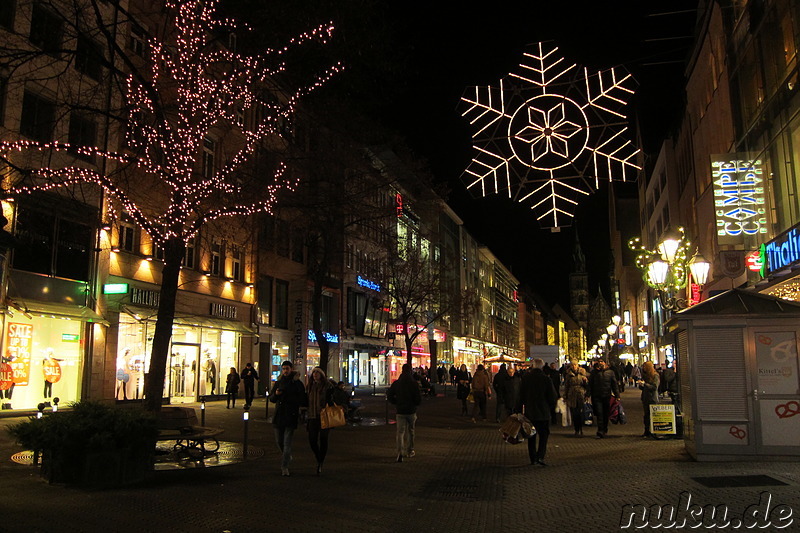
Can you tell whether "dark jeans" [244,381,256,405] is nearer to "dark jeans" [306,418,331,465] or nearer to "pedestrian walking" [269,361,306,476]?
"pedestrian walking" [269,361,306,476]

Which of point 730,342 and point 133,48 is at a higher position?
point 133,48

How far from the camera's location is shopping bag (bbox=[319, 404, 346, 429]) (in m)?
10.8

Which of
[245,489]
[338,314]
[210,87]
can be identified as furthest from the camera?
[338,314]

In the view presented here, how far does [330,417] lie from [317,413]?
9.4 inches

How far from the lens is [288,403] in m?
10.9

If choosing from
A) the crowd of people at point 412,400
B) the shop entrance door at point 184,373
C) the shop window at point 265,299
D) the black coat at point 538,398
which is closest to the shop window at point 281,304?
the shop window at point 265,299

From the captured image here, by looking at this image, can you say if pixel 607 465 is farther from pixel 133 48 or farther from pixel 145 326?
pixel 133 48

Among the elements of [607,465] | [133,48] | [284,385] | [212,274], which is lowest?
[607,465]

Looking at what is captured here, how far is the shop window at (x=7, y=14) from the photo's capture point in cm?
1912

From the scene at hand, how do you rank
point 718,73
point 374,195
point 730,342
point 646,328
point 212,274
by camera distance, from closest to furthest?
point 730,342 → point 374,195 → point 718,73 → point 212,274 → point 646,328

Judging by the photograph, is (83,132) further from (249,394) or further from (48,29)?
(249,394)

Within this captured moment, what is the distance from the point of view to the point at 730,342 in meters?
11.6

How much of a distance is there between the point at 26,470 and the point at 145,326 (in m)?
15.2

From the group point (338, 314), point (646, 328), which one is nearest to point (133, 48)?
point (338, 314)
